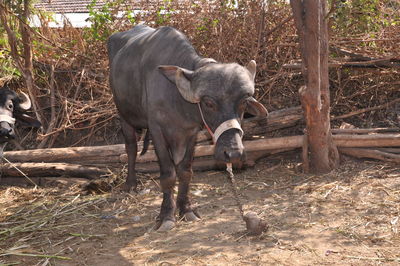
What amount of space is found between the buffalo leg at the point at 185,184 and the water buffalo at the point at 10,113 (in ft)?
7.22

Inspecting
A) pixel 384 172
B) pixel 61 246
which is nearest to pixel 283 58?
pixel 384 172

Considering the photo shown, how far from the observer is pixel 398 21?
6.92m

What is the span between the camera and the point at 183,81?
164 inches

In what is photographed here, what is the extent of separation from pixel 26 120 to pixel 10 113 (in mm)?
460

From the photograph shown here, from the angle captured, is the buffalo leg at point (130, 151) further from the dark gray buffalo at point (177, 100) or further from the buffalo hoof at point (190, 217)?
the buffalo hoof at point (190, 217)

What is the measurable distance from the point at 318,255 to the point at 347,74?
14.5ft

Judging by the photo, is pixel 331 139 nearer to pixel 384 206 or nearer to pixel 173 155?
pixel 384 206

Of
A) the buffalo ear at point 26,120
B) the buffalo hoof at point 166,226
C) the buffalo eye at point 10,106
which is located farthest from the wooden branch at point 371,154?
the buffalo eye at point 10,106

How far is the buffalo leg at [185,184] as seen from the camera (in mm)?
4711

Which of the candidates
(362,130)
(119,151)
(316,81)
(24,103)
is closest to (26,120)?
(24,103)

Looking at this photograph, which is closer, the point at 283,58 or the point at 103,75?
the point at 283,58

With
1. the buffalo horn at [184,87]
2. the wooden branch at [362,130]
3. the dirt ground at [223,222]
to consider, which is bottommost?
the dirt ground at [223,222]

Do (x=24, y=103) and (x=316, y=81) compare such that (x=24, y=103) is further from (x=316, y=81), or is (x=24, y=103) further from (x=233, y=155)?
(x=316, y=81)

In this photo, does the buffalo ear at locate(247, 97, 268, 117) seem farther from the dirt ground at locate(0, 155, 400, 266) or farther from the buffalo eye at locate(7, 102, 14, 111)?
the buffalo eye at locate(7, 102, 14, 111)
